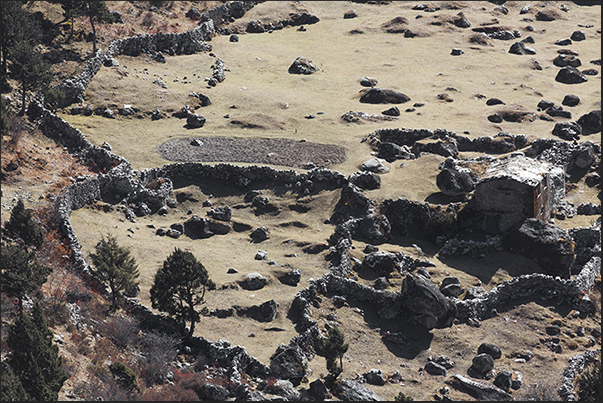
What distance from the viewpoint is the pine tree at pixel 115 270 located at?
31.8 meters

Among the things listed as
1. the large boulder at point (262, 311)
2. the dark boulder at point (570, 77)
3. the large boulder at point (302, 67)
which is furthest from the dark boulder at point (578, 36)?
the large boulder at point (262, 311)

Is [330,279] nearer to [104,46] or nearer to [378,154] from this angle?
[378,154]

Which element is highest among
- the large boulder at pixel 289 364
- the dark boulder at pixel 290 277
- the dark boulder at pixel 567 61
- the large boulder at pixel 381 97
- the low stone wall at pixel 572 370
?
the large boulder at pixel 289 364

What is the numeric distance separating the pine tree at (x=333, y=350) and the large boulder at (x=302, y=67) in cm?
3622

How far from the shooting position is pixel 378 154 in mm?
49344

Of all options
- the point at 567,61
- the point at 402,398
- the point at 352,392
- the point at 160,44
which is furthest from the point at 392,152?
the point at 567,61

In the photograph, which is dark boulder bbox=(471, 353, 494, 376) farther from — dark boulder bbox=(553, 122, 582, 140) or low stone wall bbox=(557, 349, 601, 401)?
dark boulder bbox=(553, 122, 582, 140)

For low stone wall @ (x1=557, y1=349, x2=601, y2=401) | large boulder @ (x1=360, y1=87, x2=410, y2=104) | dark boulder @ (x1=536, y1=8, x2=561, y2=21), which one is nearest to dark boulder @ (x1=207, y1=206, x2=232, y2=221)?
low stone wall @ (x1=557, y1=349, x2=601, y2=401)

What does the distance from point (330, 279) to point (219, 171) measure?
1241cm

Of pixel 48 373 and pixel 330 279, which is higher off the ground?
pixel 48 373

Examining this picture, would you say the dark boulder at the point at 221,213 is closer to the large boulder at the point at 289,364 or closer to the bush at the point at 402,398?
the large boulder at the point at 289,364

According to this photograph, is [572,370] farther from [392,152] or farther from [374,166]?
[392,152]

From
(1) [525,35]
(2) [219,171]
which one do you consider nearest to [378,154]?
(2) [219,171]

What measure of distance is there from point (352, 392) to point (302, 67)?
39.2 metres
